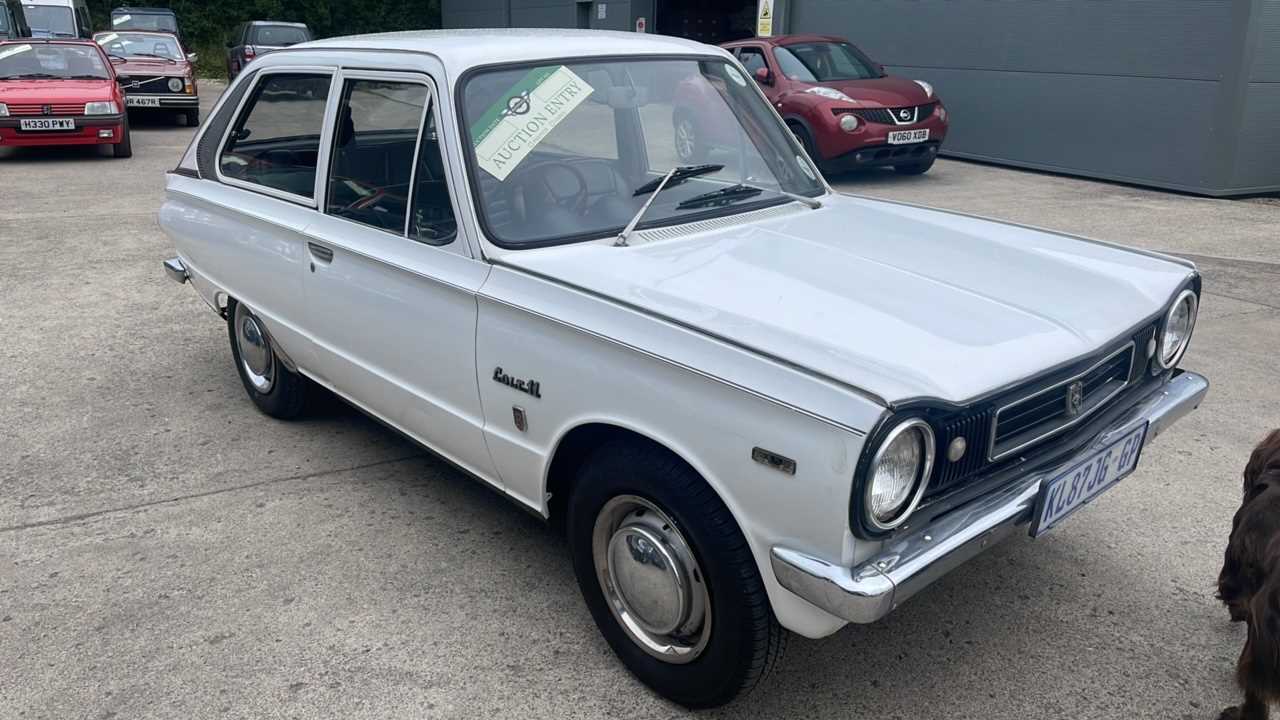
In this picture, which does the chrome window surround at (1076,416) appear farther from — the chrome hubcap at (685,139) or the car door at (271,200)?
the car door at (271,200)

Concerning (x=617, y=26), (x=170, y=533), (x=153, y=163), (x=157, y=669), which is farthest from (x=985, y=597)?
(x=617, y=26)

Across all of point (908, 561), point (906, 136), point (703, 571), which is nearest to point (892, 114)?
point (906, 136)

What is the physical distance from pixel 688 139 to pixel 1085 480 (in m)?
1.74

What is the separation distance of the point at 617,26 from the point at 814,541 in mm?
22408

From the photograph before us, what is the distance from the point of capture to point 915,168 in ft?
40.9

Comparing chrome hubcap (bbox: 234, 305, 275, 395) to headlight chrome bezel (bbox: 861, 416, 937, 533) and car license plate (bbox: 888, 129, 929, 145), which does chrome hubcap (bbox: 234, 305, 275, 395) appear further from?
car license plate (bbox: 888, 129, 929, 145)

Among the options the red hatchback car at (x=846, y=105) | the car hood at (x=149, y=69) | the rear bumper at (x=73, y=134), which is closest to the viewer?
the red hatchback car at (x=846, y=105)

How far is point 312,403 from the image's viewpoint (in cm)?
461

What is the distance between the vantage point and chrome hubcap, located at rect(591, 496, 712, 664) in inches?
101

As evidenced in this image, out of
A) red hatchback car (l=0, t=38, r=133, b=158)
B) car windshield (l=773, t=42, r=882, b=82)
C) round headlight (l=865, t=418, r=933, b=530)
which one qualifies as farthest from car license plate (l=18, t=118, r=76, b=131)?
round headlight (l=865, t=418, r=933, b=530)

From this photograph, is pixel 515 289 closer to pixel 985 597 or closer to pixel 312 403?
pixel 985 597

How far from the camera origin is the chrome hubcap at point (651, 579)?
257 cm

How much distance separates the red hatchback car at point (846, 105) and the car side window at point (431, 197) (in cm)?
854

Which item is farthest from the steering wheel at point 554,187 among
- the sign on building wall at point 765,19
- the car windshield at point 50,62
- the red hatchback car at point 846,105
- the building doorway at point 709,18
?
the building doorway at point 709,18
